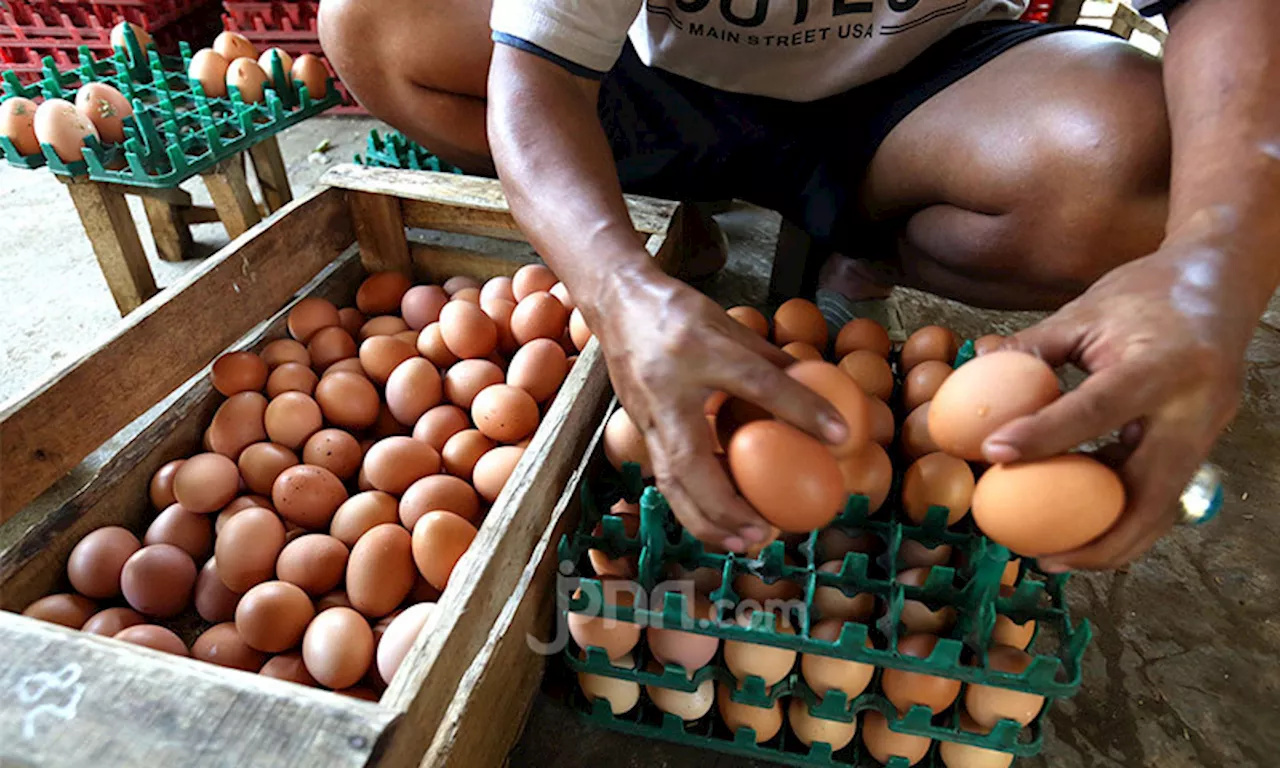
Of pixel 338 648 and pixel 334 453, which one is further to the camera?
pixel 334 453

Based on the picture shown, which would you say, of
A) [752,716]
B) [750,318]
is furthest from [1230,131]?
[752,716]

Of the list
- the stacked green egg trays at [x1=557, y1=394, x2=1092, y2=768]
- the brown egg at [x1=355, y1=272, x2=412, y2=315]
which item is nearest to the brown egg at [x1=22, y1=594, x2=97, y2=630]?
the stacked green egg trays at [x1=557, y1=394, x2=1092, y2=768]

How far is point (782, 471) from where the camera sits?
29.0 inches

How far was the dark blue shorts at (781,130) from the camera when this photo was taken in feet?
4.28

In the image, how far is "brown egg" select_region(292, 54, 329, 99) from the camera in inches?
77.4

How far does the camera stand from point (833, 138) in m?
1.38

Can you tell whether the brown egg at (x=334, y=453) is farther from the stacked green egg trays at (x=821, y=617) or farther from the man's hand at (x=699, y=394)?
the man's hand at (x=699, y=394)

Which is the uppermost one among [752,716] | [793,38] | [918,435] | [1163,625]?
[793,38]

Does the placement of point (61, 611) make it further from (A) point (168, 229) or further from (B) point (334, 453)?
(A) point (168, 229)

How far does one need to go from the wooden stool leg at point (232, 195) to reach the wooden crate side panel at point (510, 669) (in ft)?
3.62

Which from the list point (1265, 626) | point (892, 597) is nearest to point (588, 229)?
point (892, 597)

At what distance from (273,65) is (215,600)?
1.27 m

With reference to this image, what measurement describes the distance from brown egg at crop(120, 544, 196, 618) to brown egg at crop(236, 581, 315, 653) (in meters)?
0.13

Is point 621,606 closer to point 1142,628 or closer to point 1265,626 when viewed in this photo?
point 1142,628
